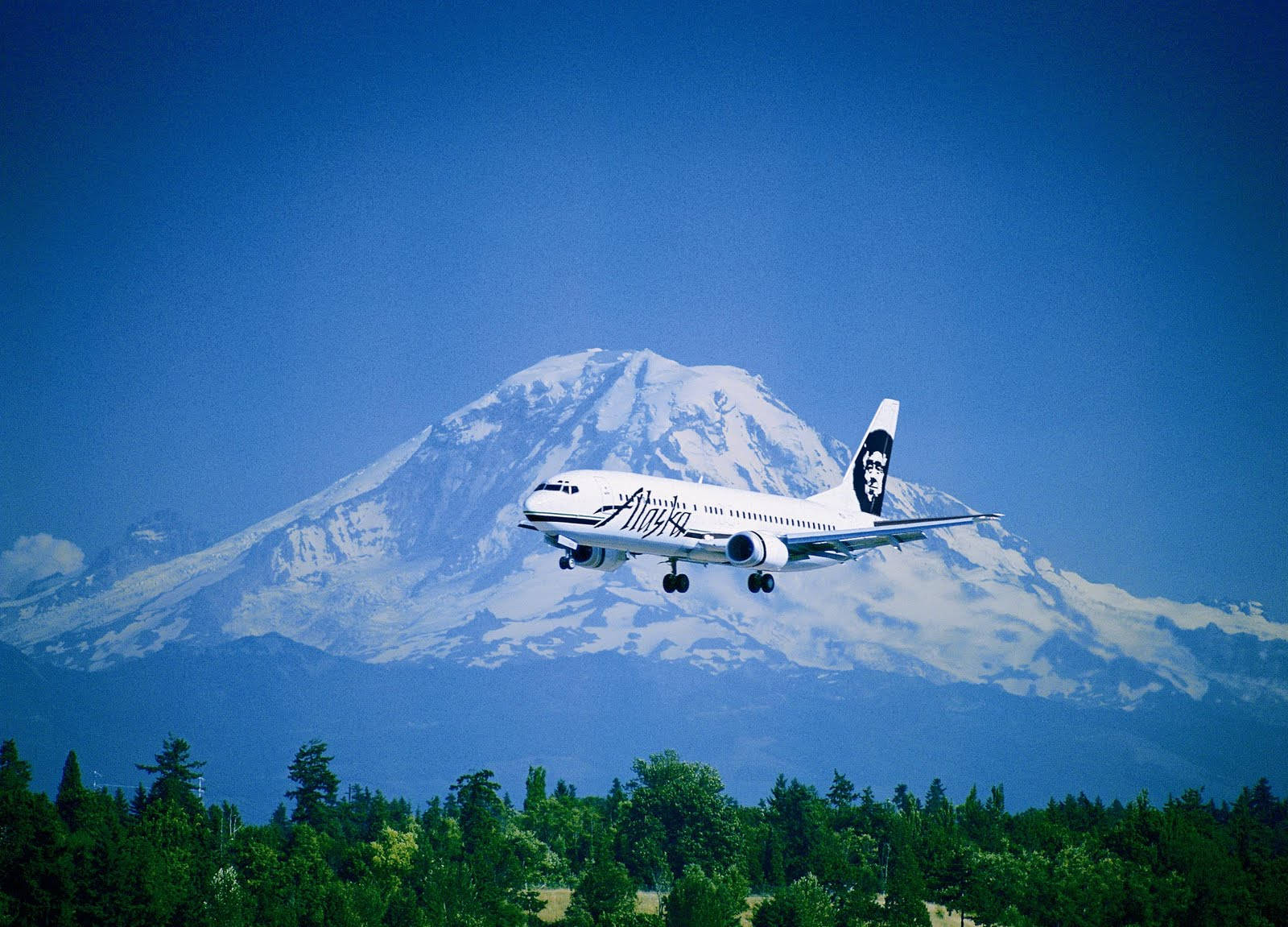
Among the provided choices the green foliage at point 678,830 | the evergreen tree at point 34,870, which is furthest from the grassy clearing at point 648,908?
the evergreen tree at point 34,870

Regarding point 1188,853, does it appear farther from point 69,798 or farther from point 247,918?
point 69,798

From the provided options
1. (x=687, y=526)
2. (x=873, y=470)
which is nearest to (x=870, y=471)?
(x=873, y=470)

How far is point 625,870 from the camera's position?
146125 millimetres

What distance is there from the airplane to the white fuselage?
47mm

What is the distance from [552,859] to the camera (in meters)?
176

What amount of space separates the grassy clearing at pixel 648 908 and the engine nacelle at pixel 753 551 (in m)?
61.9

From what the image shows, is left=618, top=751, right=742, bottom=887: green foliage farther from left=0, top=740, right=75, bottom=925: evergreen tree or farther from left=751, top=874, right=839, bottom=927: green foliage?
left=0, top=740, right=75, bottom=925: evergreen tree

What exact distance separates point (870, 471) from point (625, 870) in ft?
166

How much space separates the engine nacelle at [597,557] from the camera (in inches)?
3403

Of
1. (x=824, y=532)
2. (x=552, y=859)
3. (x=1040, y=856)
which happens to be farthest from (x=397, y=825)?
(x=824, y=532)

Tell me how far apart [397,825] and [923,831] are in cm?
6763

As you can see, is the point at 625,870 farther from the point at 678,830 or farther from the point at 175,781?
the point at 175,781

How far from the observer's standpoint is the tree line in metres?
112

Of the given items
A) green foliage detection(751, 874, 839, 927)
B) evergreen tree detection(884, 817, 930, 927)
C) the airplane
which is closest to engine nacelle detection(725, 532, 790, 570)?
the airplane
